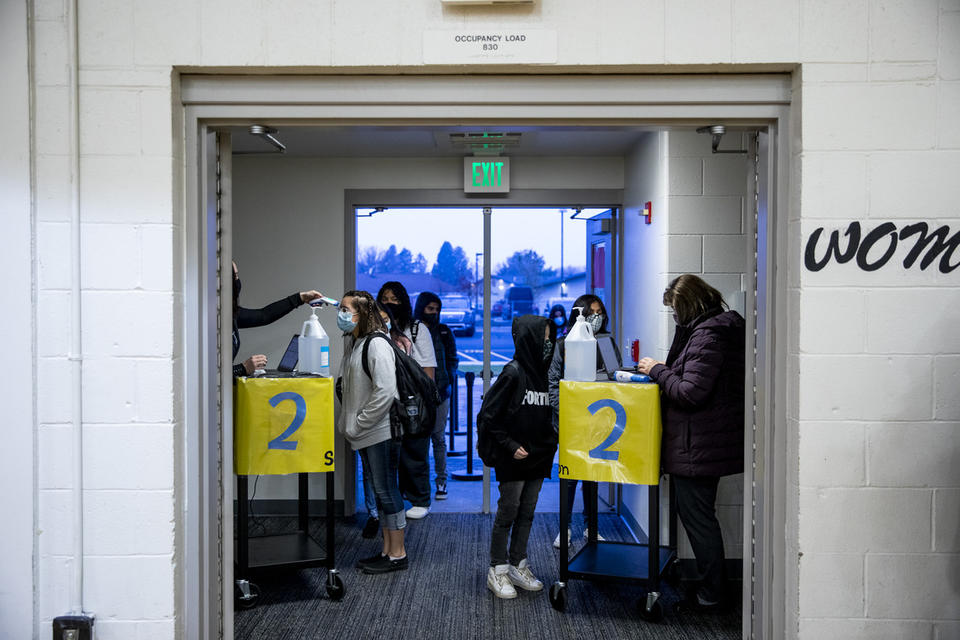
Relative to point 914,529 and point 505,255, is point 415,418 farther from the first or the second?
point 914,529

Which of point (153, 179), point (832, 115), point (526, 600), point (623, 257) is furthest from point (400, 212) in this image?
point (832, 115)

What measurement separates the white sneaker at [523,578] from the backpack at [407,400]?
84cm

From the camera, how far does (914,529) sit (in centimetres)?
221

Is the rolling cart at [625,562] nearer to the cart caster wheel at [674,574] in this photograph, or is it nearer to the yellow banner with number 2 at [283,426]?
the cart caster wheel at [674,574]

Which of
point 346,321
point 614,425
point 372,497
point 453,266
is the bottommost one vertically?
point 372,497

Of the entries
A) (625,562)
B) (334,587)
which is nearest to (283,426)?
(334,587)

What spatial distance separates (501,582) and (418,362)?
1.81m

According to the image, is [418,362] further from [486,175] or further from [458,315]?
[486,175]

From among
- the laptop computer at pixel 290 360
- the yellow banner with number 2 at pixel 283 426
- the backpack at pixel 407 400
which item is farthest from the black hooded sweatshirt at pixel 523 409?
the laptop computer at pixel 290 360

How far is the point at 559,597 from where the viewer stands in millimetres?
3619

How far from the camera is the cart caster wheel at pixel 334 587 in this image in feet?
12.4

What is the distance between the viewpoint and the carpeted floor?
339cm

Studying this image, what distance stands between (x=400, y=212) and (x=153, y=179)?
333 cm

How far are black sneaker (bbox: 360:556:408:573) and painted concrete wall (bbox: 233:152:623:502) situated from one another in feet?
3.78
